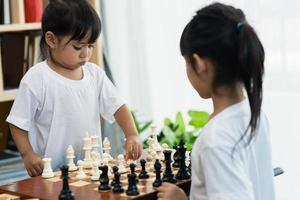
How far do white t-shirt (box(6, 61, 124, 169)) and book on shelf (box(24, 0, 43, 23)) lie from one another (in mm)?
1263

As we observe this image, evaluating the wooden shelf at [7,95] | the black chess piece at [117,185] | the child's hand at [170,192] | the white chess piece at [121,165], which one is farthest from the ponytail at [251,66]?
the wooden shelf at [7,95]

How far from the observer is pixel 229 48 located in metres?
1.54

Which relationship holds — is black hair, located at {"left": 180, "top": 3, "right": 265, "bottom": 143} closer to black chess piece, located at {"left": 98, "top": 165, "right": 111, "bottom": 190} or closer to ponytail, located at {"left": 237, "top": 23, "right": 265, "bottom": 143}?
ponytail, located at {"left": 237, "top": 23, "right": 265, "bottom": 143}

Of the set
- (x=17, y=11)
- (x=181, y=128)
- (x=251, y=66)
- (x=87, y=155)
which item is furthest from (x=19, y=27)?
(x=251, y=66)

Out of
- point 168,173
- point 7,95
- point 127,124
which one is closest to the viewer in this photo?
point 168,173

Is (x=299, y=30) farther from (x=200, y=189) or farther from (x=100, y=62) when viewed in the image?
(x=200, y=189)

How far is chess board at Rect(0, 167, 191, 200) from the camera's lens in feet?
5.54

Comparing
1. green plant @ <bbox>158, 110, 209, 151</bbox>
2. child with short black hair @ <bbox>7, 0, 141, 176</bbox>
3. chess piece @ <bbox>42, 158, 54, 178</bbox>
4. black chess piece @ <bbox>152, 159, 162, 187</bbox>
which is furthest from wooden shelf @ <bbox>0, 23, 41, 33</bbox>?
black chess piece @ <bbox>152, 159, 162, 187</bbox>

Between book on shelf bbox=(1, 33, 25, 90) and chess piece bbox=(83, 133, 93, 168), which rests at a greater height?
book on shelf bbox=(1, 33, 25, 90)

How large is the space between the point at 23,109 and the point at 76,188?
1.78ft

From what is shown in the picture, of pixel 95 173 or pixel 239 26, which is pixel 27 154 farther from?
pixel 239 26

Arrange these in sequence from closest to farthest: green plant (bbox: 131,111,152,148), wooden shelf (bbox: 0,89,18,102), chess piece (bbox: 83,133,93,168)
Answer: chess piece (bbox: 83,133,93,168) < wooden shelf (bbox: 0,89,18,102) < green plant (bbox: 131,111,152,148)

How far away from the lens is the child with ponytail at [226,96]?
59.2 inches

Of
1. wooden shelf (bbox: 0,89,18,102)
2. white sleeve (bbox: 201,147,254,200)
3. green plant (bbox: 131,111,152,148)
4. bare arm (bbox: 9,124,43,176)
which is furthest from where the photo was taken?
green plant (bbox: 131,111,152,148)
